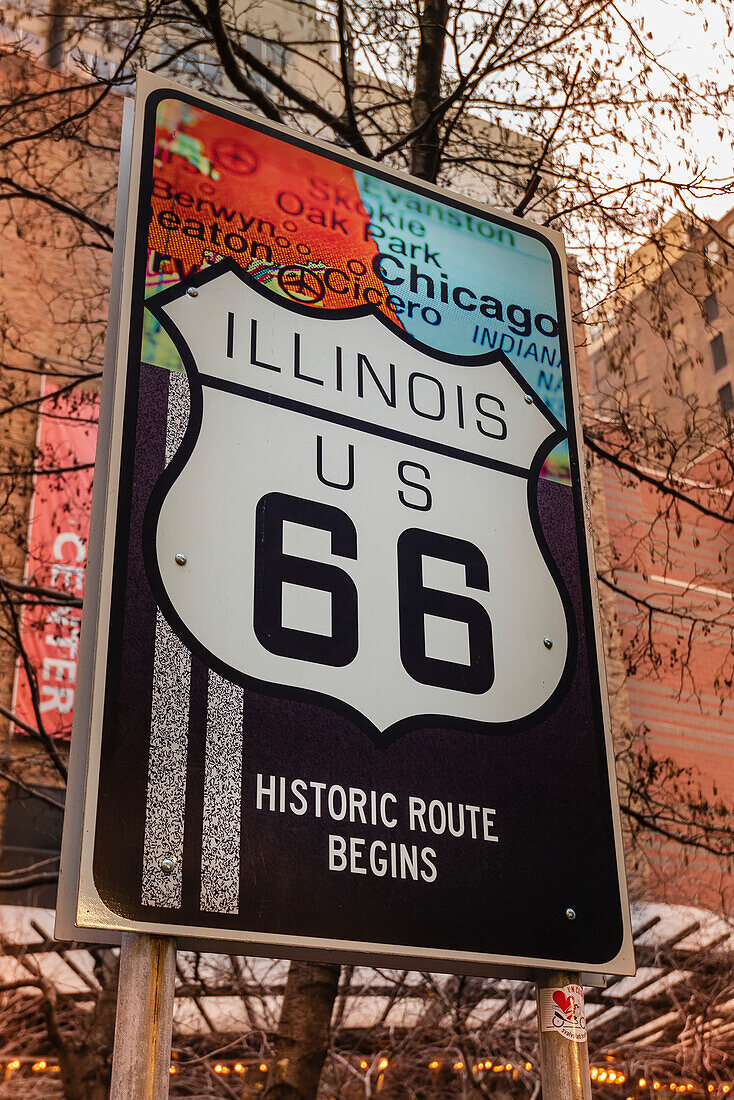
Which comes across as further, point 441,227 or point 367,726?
point 441,227

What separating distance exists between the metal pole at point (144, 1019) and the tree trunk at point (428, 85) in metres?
Answer: 5.56

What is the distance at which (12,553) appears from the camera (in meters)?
13.3

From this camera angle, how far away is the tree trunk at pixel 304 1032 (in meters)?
5.97

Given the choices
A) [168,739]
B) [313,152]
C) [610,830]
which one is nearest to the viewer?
[168,739]

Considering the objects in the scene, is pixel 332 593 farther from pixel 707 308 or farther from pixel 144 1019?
pixel 707 308

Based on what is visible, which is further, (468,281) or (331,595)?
(468,281)

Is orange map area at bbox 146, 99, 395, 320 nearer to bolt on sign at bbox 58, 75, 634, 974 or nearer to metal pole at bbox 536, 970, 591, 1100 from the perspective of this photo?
bolt on sign at bbox 58, 75, 634, 974

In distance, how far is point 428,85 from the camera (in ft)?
22.9

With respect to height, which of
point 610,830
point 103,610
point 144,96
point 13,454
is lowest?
point 610,830

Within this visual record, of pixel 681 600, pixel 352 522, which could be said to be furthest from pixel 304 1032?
pixel 681 600

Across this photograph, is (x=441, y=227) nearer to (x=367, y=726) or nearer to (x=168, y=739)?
(x=367, y=726)

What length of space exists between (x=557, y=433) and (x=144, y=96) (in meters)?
1.44

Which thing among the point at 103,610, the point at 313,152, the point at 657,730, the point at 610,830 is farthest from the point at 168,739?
the point at 657,730

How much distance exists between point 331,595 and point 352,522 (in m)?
0.23
